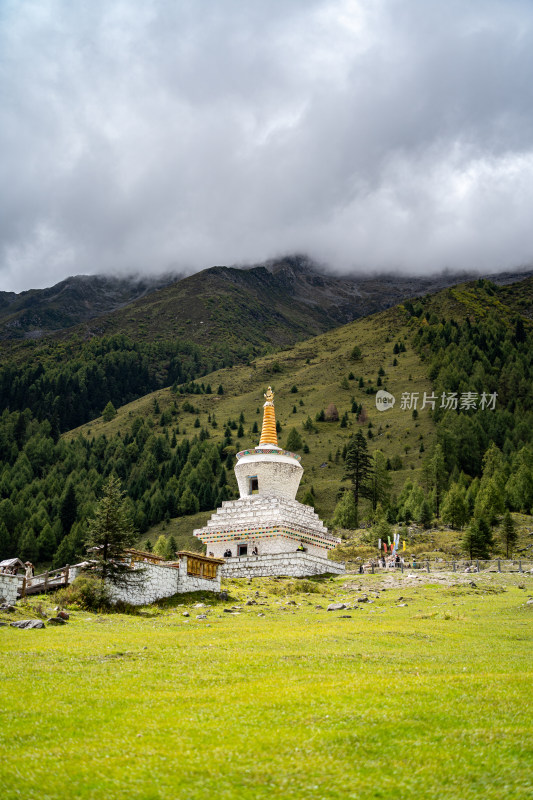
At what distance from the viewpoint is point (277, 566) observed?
49531 millimetres

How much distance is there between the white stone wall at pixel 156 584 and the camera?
3384 centimetres

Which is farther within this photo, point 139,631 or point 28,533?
point 28,533

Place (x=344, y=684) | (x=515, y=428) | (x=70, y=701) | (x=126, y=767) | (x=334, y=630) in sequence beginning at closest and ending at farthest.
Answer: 1. (x=126, y=767)
2. (x=70, y=701)
3. (x=344, y=684)
4. (x=334, y=630)
5. (x=515, y=428)

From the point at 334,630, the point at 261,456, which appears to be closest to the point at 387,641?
the point at 334,630

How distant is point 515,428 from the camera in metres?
130

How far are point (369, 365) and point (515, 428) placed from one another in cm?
7182

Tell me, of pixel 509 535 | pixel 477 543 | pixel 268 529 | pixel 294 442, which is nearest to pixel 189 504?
pixel 294 442

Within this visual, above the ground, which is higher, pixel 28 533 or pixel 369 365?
pixel 369 365

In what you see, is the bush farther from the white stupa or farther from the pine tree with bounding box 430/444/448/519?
the pine tree with bounding box 430/444/448/519

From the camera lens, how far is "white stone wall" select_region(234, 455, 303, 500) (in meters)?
60.9

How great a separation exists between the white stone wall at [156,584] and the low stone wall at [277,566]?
36.8 feet

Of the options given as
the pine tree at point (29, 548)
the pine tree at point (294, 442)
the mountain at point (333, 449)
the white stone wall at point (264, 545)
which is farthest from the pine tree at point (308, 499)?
the white stone wall at point (264, 545)

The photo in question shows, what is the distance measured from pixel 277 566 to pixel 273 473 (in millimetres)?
12566

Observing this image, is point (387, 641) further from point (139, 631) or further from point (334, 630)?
point (139, 631)
